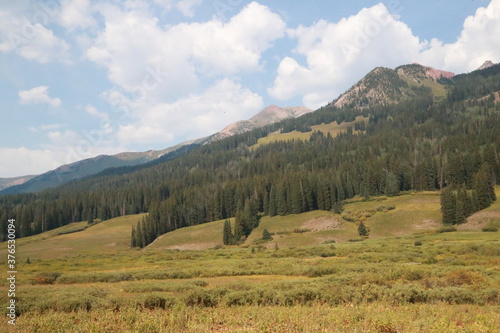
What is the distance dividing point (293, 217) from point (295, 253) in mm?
59099

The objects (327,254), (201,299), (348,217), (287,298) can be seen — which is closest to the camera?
(287,298)

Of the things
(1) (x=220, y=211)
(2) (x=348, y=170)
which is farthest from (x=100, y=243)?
(2) (x=348, y=170)

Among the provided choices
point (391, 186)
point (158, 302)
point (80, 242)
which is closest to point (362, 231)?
point (391, 186)

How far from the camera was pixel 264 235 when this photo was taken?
315 feet

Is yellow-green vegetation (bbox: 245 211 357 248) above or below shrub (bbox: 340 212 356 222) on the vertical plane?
below

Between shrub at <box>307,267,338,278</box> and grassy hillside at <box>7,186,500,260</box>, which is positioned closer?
shrub at <box>307,267,338,278</box>

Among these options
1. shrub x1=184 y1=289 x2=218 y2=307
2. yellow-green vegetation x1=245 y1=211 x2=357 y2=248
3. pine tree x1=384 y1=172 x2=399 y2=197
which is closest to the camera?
shrub x1=184 y1=289 x2=218 y2=307

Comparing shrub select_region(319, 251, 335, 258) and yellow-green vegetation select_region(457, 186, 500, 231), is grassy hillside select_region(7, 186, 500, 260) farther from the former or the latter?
shrub select_region(319, 251, 335, 258)

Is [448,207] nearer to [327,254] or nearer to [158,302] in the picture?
[327,254]

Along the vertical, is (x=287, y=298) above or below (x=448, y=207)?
above

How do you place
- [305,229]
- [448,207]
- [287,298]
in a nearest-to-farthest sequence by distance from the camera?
[287,298]
[448,207]
[305,229]

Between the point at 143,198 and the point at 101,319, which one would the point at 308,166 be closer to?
the point at 143,198

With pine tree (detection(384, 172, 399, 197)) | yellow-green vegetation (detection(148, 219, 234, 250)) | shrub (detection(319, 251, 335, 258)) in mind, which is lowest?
yellow-green vegetation (detection(148, 219, 234, 250))

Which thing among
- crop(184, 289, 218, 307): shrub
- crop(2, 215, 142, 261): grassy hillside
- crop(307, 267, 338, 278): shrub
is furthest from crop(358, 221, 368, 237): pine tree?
crop(2, 215, 142, 261): grassy hillside
